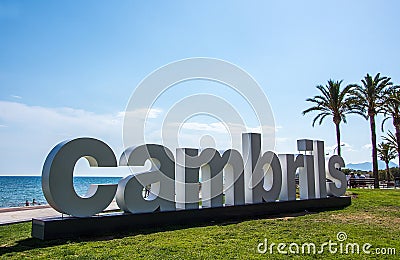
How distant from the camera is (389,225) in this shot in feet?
42.1

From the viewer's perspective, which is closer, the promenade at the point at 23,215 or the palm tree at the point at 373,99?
the promenade at the point at 23,215

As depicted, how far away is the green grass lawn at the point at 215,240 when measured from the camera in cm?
873

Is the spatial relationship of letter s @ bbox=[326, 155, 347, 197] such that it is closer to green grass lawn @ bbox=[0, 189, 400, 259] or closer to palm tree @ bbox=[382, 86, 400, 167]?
green grass lawn @ bbox=[0, 189, 400, 259]

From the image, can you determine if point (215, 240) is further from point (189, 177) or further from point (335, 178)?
point (335, 178)

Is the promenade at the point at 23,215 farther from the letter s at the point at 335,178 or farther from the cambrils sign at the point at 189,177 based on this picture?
the letter s at the point at 335,178

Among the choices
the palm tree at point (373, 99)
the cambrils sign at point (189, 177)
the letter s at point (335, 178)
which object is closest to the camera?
the cambrils sign at point (189, 177)

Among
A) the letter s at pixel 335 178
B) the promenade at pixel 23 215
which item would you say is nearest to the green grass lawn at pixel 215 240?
the promenade at pixel 23 215

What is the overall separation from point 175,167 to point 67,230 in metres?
4.42

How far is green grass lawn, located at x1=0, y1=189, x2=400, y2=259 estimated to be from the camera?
28.6 ft

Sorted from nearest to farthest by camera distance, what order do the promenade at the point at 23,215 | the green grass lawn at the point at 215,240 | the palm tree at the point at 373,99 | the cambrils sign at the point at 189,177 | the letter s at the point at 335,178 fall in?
1. the green grass lawn at the point at 215,240
2. the cambrils sign at the point at 189,177
3. the promenade at the point at 23,215
4. the letter s at the point at 335,178
5. the palm tree at the point at 373,99

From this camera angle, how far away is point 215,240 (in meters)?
10.4

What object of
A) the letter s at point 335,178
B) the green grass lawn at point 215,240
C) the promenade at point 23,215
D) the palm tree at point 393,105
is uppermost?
the palm tree at point 393,105

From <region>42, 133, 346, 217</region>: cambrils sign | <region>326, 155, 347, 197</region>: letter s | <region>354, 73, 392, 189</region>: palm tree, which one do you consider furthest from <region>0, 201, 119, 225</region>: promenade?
<region>354, 73, 392, 189</region>: palm tree

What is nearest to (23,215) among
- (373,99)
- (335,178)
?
(335,178)
